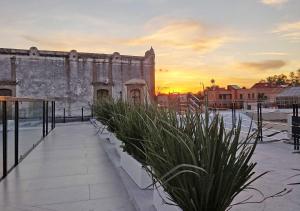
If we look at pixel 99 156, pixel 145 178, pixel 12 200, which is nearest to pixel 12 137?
pixel 99 156

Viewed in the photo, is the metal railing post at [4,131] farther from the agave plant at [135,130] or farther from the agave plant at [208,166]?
the agave plant at [208,166]

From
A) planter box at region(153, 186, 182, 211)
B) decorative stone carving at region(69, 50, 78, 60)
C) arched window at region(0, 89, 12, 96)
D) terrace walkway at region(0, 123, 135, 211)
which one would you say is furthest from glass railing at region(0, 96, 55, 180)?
decorative stone carving at region(69, 50, 78, 60)

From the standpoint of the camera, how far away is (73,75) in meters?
22.3

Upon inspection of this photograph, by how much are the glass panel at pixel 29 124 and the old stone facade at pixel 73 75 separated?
10.9m

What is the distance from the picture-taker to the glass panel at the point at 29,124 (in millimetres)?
6164

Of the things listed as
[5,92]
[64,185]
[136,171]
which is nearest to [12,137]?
[64,185]

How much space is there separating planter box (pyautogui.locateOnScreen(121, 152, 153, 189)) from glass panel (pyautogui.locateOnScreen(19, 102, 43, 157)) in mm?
2251

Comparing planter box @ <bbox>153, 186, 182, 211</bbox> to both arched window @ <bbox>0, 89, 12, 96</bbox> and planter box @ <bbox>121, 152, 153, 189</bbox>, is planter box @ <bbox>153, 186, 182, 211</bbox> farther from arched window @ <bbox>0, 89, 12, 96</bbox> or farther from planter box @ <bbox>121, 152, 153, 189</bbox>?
arched window @ <bbox>0, 89, 12, 96</bbox>

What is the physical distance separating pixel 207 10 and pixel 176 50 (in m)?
5.34

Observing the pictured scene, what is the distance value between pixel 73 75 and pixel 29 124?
1501 cm

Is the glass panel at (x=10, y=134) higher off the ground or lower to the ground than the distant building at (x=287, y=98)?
lower

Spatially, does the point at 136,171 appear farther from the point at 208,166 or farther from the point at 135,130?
the point at 208,166

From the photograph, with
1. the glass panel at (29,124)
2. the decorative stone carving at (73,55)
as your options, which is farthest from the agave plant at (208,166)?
the decorative stone carving at (73,55)

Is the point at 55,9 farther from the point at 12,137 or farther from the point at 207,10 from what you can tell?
the point at 12,137
